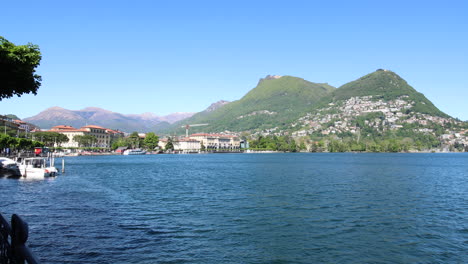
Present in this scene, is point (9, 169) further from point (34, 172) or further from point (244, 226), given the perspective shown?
point (244, 226)

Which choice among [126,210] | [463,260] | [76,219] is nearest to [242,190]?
[126,210]

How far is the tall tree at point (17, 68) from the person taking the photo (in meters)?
17.0

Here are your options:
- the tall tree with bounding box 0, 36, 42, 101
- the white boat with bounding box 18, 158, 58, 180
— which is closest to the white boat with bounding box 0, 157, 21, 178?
the white boat with bounding box 18, 158, 58, 180

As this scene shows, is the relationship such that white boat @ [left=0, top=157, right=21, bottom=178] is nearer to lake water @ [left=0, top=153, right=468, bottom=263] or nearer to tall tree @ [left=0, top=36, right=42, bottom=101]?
lake water @ [left=0, top=153, right=468, bottom=263]

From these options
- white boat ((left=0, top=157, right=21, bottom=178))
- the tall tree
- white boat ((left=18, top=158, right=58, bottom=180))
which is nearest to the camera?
the tall tree

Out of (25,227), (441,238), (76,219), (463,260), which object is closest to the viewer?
(25,227)

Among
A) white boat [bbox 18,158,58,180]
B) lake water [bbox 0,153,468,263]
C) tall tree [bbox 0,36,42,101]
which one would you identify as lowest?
lake water [bbox 0,153,468,263]

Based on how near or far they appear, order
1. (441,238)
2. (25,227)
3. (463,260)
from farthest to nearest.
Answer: (441,238)
(463,260)
(25,227)

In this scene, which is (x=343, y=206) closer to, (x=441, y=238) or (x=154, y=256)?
(x=441, y=238)

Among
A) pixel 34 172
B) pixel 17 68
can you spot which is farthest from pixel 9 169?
pixel 17 68

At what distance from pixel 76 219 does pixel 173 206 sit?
26.4ft

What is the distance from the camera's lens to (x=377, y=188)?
147ft

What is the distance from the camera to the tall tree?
55.6ft

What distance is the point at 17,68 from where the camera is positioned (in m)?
17.3
